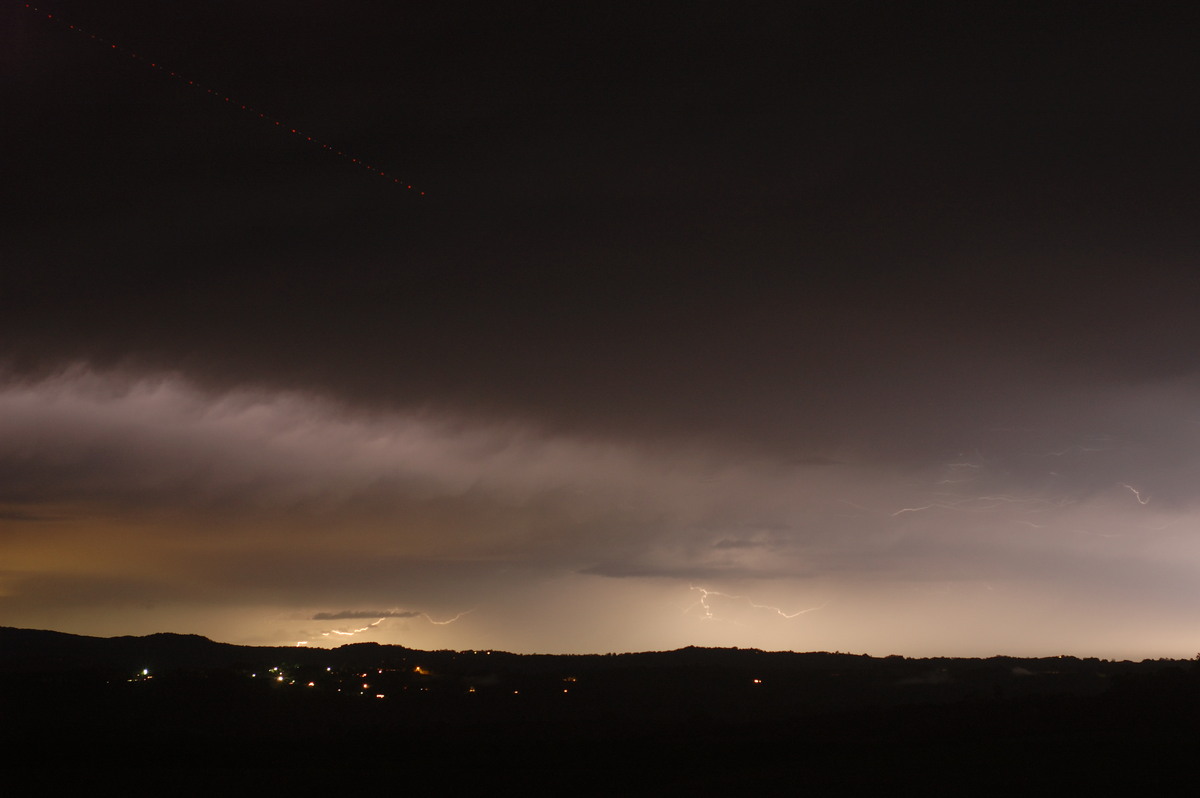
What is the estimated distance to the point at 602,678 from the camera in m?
114

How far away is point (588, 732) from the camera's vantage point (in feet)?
193

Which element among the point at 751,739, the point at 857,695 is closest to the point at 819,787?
the point at 751,739

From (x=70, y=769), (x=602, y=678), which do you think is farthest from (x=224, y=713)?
(x=602, y=678)

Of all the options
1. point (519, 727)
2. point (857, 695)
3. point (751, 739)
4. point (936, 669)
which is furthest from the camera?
point (936, 669)

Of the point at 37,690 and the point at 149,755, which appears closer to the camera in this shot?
the point at 149,755

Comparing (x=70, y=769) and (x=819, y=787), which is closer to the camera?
(x=819, y=787)

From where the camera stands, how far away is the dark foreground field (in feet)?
110

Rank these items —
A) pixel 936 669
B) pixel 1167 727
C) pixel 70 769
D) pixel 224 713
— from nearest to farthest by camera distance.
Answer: pixel 70 769
pixel 1167 727
pixel 224 713
pixel 936 669

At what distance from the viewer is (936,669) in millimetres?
138250

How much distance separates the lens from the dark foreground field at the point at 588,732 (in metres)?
33.6

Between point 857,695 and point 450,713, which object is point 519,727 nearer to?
point 450,713

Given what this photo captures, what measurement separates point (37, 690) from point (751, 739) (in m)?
56.6

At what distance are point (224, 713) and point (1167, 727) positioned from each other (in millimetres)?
61648

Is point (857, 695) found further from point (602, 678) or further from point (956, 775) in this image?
point (956, 775)
